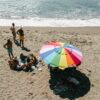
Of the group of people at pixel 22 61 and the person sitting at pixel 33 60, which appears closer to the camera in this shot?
the group of people at pixel 22 61

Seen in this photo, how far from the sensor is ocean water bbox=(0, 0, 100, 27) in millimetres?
28703

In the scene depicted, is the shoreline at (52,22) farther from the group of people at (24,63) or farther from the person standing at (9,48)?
the group of people at (24,63)

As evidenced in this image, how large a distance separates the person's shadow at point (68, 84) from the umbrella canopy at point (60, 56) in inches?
44.0

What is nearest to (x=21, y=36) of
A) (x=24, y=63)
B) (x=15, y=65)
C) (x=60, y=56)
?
(x=24, y=63)

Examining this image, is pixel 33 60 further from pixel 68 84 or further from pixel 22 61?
pixel 68 84

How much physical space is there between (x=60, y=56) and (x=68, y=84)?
1664mm

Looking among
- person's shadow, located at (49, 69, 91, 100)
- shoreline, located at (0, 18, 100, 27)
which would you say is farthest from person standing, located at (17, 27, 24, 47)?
shoreline, located at (0, 18, 100, 27)

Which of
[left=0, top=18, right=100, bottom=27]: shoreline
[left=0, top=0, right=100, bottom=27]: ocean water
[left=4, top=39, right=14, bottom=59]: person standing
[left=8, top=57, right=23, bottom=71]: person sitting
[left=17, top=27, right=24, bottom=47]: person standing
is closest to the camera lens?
[left=8, top=57, right=23, bottom=71]: person sitting

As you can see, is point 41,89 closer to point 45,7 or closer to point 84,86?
point 84,86

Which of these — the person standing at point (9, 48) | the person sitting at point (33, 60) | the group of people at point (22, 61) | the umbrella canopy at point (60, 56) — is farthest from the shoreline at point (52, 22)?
the umbrella canopy at point (60, 56)

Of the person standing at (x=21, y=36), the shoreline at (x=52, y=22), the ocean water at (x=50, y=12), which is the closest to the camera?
the person standing at (x=21, y=36)

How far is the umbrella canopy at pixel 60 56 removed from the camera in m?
15.5

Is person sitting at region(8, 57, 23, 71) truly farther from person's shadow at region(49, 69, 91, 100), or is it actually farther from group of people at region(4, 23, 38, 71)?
person's shadow at region(49, 69, 91, 100)

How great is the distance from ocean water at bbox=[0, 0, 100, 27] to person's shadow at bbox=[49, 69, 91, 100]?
11.3 metres
